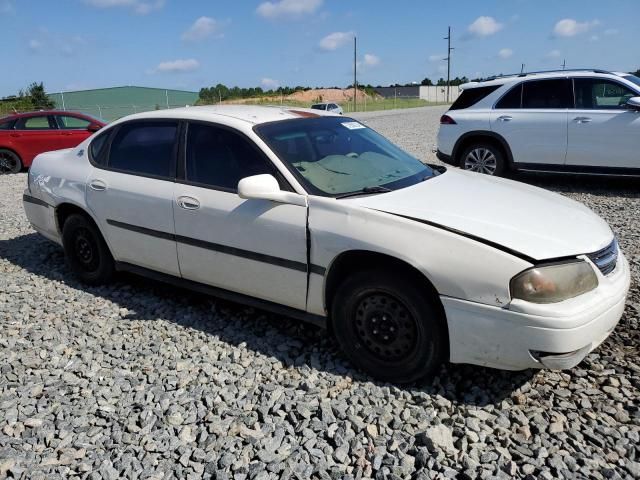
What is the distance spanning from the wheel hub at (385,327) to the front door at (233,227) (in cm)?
44

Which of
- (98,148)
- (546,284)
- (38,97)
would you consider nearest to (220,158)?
(98,148)

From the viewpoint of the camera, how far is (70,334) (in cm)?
405

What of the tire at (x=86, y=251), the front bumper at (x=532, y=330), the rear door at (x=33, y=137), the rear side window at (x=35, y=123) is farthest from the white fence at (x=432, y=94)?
the front bumper at (x=532, y=330)

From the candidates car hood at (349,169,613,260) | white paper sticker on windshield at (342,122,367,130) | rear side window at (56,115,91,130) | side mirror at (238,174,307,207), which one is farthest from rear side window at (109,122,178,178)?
rear side window at (56,115,91,130)

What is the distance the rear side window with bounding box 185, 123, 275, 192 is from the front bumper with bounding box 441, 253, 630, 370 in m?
1.59

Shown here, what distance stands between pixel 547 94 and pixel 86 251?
22.5ft

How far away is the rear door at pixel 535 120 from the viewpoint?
8.06 metres

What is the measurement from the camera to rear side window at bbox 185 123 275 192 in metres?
3.70

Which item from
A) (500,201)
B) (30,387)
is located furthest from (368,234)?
(30,387)

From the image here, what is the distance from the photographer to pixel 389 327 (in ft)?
10.3

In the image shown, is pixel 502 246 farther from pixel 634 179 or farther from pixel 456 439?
pixel 634 179

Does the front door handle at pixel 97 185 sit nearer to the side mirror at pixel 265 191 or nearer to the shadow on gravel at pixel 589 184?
the side mirror at pixel 265 191

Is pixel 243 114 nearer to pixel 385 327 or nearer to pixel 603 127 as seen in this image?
pixel 385 327

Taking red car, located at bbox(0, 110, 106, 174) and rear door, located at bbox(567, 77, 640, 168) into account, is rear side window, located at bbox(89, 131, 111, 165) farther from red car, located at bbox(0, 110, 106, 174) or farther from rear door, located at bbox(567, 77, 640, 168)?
red car, located at bbox(0, 110, 106, 174)
